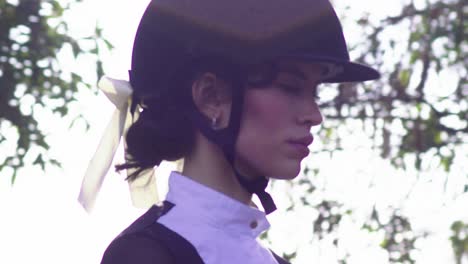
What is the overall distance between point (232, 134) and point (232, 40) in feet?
0.62

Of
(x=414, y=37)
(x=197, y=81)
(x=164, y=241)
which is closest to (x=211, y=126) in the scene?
(x=197, y=81)

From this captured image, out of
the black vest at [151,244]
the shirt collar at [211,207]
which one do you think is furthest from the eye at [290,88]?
the black vest at [151,244]

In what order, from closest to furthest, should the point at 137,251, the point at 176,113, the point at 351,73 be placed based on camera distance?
1. the point at 137,251
2. the point at 176,113
3. the point at 351,73

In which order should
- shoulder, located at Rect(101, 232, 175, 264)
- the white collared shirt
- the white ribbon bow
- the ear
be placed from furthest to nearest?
the white ribbon bow → the ear → the white collared shirt → shoulder, located at Rect(101, 232, 175, 264)

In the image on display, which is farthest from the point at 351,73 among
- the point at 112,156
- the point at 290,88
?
the point at 112,156

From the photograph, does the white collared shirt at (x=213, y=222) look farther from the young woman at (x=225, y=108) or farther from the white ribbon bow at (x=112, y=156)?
the white ribbon bow at (x=112, y=156)

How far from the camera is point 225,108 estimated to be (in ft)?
9.53

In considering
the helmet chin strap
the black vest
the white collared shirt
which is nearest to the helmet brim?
the helmet chin strap

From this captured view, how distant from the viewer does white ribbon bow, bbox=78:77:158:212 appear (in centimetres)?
314

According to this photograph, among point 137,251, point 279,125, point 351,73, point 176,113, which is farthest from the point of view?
point 351,73

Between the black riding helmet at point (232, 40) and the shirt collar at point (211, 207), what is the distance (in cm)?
5

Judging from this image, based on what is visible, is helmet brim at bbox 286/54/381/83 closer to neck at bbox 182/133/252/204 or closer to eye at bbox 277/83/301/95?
eye at bbox 277/83/301/95

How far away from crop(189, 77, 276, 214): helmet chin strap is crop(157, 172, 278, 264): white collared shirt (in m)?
0.05

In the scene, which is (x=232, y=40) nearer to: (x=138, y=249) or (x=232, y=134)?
(x=232, y=134)
